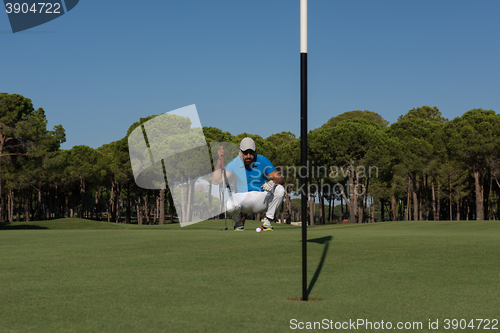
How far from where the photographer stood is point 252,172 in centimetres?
1052

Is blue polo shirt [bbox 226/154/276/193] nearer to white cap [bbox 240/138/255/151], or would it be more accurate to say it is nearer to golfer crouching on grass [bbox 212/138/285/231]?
golfer crouching on grass [bbox 212/138/285/231]

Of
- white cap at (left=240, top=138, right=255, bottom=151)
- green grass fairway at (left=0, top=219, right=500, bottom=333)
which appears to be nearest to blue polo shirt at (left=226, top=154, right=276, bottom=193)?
white cap at (left=240, top=138, right=255, bottom=151)

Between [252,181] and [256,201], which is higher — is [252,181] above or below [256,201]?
above

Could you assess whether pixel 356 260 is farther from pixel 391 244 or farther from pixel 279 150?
pixel 279 150

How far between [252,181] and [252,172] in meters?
0.22

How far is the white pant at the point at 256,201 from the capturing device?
10.4 meters

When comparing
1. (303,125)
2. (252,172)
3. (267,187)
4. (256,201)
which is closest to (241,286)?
(303,125)

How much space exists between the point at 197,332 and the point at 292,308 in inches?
41.5

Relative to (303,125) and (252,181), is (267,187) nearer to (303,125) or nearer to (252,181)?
(252,181)

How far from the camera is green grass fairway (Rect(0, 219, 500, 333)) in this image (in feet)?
12.1

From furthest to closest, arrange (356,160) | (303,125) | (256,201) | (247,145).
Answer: (356,160) → (256,201) → (247,145) → (303,125)

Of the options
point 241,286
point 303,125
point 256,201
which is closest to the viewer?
point 303,125

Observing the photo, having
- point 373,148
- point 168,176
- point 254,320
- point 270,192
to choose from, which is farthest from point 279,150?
→ point 254,320

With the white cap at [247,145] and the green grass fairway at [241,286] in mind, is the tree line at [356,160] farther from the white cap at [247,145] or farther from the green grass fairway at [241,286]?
the green grass fairway at [241,286]
